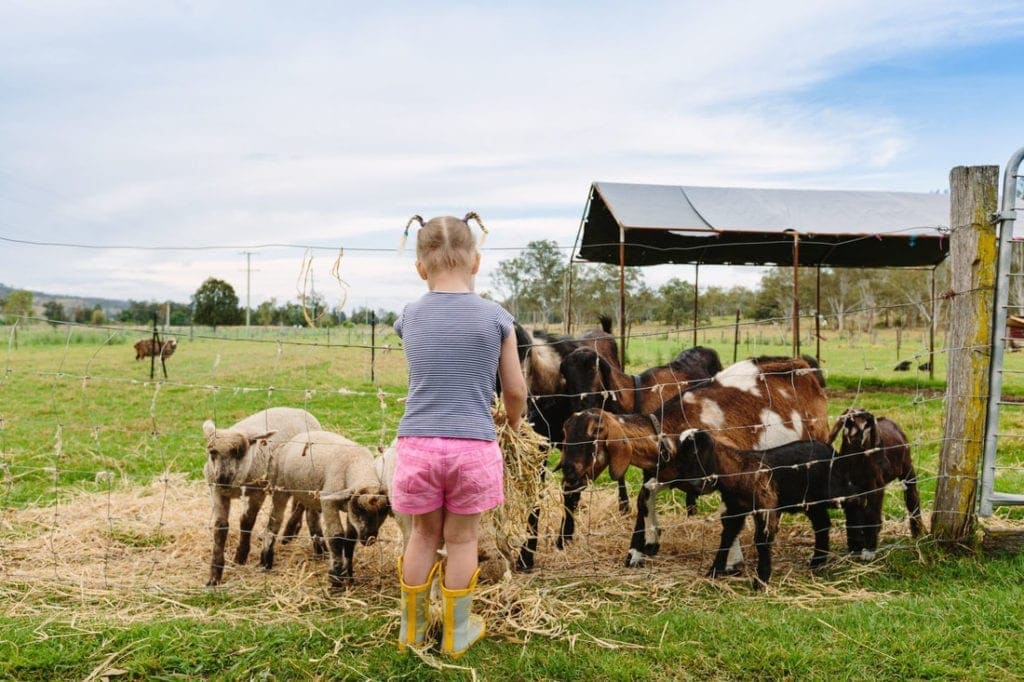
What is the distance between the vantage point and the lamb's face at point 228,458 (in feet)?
16.6

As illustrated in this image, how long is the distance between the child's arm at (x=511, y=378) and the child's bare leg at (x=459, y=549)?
0.61 metres

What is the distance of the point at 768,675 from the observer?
146 inches

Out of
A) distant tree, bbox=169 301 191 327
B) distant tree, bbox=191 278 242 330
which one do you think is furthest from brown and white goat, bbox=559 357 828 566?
distant tree, bbox=191 278 242 330

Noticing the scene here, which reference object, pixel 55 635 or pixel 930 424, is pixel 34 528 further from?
pixel 930 424

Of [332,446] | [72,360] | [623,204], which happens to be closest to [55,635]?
[332,446]

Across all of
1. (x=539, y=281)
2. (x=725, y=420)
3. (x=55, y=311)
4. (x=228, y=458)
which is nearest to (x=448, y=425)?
(x=228, y=458)

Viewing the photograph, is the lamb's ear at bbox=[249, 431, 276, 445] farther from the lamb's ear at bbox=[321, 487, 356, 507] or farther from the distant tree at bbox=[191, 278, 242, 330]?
the distant tree at bbox=[191, 278, 242, 330]

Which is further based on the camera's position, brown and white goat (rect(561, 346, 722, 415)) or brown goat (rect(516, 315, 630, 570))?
brown goat (rect(516, 315, 630, 570))

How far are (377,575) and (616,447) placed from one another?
1889 mm

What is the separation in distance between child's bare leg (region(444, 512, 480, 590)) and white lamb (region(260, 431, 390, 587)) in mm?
1011

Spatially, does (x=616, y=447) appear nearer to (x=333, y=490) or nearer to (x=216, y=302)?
(x=333, y=490)

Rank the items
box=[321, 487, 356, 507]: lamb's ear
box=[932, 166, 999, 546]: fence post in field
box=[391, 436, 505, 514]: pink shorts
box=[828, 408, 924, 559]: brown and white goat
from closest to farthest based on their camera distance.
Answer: box=[391, 436, 505, 514]: pink shorts → box=[321, 487, 356, 507]: lamb's ear → box=[932, 166, 999, 546]: fence post in field → box=[828, 408, 924, 559]: brown and white goat

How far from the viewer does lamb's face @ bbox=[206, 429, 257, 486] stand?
505cm

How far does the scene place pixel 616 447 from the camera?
17.3 ft
